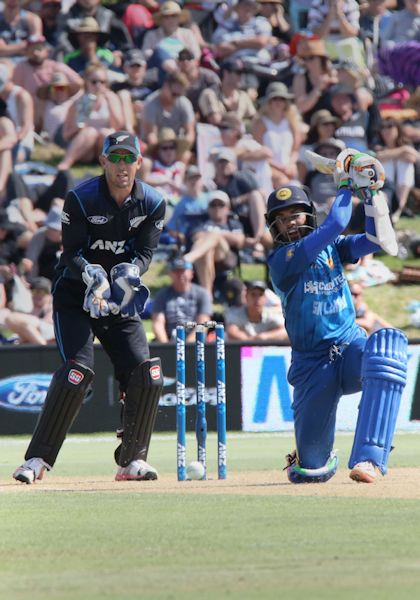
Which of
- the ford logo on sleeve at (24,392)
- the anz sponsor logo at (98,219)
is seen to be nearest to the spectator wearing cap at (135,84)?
the ford logo on sleeve at (24,392)

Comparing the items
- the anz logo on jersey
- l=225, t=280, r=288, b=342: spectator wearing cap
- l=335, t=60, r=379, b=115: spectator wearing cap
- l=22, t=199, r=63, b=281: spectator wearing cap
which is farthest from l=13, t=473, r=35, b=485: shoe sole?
l=335, t=60, r=379, b=115: spectator wearing cap

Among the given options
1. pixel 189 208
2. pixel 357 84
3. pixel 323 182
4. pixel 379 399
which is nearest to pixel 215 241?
pixel 189 208

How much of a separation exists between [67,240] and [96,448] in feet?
14.4

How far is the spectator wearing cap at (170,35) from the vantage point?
18234 millimetres

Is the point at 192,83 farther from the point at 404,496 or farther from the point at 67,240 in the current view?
the point at 404,496

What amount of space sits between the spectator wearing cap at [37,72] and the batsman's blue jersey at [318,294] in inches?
386

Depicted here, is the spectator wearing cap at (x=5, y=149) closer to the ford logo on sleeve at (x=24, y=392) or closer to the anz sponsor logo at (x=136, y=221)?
the ford logo on sleeve at (x=24, y=392)

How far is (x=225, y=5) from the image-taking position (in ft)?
63.8

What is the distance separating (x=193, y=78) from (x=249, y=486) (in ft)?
35.2

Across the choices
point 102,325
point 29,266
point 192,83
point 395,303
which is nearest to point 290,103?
point 192,83

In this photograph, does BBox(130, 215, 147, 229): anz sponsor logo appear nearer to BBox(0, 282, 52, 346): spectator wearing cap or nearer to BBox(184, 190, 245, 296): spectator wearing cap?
BBox(0, 282, 52, 346): spectator wearing cap

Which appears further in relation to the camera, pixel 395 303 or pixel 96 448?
pixel 395 303

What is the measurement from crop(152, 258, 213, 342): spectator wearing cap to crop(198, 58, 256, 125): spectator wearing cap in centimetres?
328

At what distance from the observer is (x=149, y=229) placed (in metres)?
8.55
